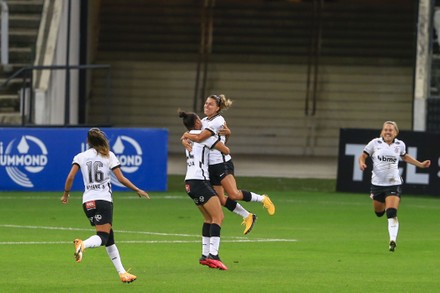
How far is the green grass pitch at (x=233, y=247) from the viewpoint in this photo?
15.8m

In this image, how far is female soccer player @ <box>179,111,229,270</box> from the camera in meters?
17.2

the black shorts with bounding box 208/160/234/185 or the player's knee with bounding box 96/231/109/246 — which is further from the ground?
the black shorts with bounding box 208/160/234/185

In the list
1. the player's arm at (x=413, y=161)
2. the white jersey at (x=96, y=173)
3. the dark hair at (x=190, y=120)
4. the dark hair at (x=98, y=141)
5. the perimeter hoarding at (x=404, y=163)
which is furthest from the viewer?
the perimeter hoarding at (x=404, y=163)

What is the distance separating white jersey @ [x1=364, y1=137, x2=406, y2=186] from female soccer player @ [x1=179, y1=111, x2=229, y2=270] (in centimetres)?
466

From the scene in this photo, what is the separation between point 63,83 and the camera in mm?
39438

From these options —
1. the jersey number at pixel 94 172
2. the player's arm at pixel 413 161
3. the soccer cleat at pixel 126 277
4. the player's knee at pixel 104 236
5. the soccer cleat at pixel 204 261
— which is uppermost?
the jersey number at pixel 94 172

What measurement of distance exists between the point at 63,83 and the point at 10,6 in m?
3.21

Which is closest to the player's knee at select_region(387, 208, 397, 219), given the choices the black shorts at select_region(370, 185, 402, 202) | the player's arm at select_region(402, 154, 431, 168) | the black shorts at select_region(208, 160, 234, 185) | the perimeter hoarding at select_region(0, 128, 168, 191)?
the black shorts at select_region(370, 185, 402, 202)

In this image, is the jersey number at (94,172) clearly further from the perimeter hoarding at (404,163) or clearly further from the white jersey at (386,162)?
the perimeter hoarding at (404,163)

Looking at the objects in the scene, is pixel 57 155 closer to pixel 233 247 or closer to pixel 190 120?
pixel 233 247

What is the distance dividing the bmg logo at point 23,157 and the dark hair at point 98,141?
1513 cm

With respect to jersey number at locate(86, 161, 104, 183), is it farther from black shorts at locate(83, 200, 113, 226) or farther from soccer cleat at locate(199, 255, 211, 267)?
soccer cleat at locate(199, 255, 211, 267)

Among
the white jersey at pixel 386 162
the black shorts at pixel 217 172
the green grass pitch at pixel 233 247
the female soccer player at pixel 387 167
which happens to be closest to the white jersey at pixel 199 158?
the green grass pitch at pixel 233 247

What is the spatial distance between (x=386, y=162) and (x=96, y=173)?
706 centimetres
